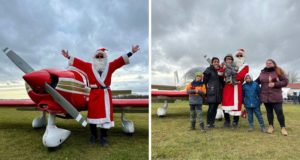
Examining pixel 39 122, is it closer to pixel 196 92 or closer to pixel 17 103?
pixel 17 103

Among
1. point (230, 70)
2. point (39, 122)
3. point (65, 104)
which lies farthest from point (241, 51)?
point (39, 122)

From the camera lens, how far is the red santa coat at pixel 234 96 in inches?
150

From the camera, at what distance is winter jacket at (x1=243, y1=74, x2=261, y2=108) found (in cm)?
371

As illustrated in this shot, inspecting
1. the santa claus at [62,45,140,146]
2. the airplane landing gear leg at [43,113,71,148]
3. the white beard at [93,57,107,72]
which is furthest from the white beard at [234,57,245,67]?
the airplane landing gear leg at [43,113,71,148]

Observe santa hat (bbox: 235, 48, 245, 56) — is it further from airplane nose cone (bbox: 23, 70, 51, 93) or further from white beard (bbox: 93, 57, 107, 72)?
airplane nose cone (bbox: 23, 70, 51, 93)

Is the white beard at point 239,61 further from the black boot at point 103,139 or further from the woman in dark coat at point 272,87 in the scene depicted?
the black boot at point 103,139

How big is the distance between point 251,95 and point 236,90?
0.72 feet

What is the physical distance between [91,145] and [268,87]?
8.39 feet

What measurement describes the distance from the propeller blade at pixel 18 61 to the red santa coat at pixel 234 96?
2.75m

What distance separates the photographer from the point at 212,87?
12.5ft

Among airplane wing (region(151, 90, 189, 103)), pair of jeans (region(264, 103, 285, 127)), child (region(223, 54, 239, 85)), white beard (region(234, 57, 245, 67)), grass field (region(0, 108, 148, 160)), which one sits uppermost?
white beard (region(234, 57, 245, 67))

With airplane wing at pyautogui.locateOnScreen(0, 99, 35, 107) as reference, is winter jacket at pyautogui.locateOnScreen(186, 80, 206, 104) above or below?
above

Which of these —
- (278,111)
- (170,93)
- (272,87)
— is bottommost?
(278,111)

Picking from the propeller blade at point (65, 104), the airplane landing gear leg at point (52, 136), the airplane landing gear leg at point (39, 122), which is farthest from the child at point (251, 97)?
the airplane landing gear leg at point (39, 122)
